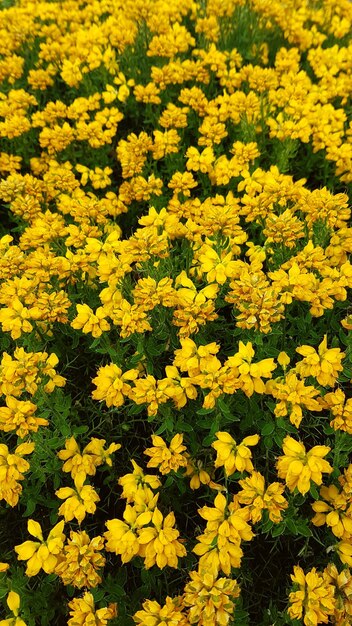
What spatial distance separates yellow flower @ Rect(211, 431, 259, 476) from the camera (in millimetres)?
1539

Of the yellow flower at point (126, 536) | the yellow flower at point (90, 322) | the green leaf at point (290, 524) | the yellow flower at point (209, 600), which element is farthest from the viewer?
the yellow flower at point (90, 322)

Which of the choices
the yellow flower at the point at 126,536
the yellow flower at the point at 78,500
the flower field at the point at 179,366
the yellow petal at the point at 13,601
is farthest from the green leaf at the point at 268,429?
the yellow petal at the point at 13,601

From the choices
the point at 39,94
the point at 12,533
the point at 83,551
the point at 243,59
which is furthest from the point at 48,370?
the point at 243,59

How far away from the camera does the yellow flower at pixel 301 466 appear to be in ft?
4.77

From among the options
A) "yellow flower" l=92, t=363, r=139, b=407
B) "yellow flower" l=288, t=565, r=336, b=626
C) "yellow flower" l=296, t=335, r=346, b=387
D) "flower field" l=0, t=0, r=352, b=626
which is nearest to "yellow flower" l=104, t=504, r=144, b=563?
"flower field" l=0, t=0, r=352, b=626

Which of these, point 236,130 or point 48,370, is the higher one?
point 236,130

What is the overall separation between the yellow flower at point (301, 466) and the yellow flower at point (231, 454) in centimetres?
10

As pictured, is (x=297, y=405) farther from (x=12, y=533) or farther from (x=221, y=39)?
(x=221, y=39)

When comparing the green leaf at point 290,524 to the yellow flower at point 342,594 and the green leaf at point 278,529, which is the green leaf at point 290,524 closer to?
the green leaf at point 278,529

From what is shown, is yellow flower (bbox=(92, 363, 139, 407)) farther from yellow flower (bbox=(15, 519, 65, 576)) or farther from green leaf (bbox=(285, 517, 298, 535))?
green leaf (bbox=(285, 517, 298, 535))

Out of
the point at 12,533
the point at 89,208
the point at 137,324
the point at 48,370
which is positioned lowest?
the point at 12,533

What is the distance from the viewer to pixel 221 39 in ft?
12.5

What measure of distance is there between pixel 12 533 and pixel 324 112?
9.18 ft

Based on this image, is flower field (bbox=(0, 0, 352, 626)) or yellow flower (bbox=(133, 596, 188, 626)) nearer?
yellow flower (bbox=(133, 596, 188, 626))
